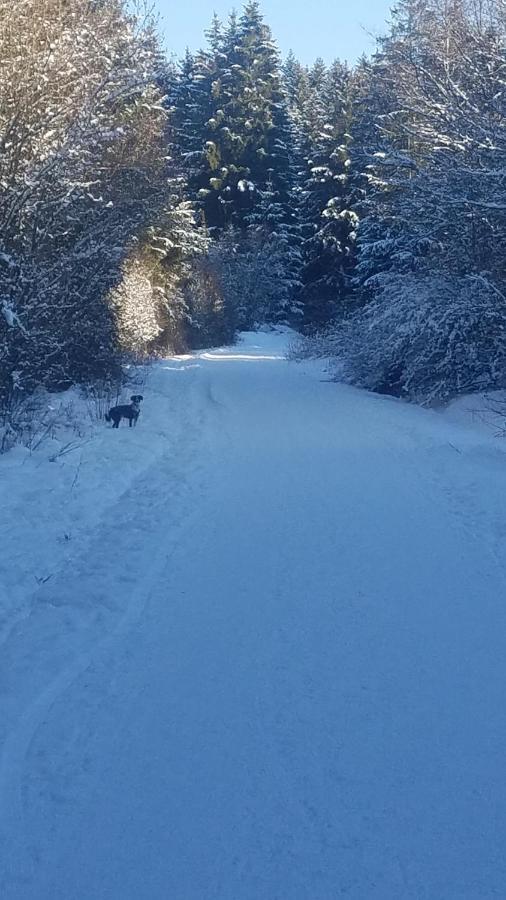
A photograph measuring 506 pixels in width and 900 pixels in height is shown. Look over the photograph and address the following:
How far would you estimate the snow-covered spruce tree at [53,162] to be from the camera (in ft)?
34.4

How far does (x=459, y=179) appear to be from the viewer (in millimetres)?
14219

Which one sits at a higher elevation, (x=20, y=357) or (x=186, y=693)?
(x=20, y=357)

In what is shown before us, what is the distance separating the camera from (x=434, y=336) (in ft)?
50.7

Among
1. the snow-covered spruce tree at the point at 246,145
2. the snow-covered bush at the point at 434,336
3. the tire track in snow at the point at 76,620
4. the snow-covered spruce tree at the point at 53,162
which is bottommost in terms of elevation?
the tire track in snow at the point at 76,620

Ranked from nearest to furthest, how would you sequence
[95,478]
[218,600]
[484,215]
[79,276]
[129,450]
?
[218,600], [95,478], [129,450], [79,276], [484,215]

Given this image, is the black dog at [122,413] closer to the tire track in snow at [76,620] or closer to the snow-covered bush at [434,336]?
the tire track in snow at [76,620]

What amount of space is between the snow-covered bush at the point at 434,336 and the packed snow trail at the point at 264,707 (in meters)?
6.99

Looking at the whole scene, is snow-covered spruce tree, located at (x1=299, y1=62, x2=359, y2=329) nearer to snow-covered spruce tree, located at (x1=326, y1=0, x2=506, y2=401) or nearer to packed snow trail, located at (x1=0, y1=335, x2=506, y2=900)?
snow-covered spruce tree, located at (x1=326, y1=0, x2=506, y2=401)

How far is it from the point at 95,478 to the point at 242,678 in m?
4.91

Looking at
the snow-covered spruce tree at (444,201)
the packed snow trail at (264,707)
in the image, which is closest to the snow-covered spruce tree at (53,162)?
the packed snow trail at (264,707)

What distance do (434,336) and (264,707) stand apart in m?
12.3

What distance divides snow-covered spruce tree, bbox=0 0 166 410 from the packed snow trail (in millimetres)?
3974

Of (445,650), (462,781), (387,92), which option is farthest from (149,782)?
(387,92)

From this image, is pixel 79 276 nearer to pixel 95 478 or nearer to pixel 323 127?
pixel 95 478
